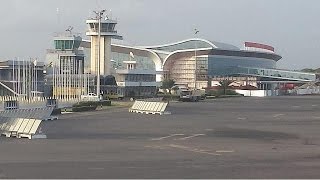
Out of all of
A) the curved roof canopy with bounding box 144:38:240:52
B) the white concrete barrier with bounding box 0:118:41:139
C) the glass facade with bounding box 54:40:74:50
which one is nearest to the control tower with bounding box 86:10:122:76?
the glass facade with bounding box 54:40:74:50

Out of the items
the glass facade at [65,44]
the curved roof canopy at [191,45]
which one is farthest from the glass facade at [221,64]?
the glass facade at [65,44]

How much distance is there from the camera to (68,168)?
1733 centimetres

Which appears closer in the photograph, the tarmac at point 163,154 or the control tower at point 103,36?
the tarmac at point 163,154

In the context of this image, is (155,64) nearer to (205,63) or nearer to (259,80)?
(205,63)

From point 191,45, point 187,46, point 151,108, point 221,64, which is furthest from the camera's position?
point 187,46

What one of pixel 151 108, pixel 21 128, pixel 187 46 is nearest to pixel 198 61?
pixel 187 46

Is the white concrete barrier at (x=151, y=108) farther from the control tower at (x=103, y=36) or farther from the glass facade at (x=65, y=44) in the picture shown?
the glass facade at (x=65, y=44)

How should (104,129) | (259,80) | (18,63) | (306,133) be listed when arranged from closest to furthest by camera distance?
(306,133) < (104,129) < (18,63) < (259,80)

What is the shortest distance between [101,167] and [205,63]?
166927 mm

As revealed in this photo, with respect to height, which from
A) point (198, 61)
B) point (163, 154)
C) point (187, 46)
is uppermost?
point (187, 46)

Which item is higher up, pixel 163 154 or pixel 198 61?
pixel 198 61

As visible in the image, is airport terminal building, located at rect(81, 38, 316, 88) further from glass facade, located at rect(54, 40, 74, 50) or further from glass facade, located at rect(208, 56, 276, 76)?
glass facade, located at rect(54, 40, 74, 50)

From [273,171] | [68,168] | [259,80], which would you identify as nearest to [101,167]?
[68,168]

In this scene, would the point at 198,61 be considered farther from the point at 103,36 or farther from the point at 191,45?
the point at 103,36
